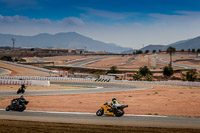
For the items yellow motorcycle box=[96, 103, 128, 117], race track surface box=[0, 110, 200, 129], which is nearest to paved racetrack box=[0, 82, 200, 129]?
race track surface box=[0, 110, 200, 129]

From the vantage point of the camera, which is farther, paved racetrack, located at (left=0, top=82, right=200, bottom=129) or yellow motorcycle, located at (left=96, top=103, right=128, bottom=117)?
yellow motorcycle, located at (left=96, top=103, right=128, bottom=117)

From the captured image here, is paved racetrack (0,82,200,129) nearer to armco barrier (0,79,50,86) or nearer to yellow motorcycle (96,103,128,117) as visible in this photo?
yellow motorcycle (96,103,128,117)

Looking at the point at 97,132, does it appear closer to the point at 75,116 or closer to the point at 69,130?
the point at 69,130

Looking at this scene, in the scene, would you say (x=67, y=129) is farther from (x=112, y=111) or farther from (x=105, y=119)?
(x=112, y=111)

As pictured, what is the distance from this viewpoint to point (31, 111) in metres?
23.2

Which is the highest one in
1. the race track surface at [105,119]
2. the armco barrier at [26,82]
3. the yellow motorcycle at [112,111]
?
the armco barrier at [26,82]

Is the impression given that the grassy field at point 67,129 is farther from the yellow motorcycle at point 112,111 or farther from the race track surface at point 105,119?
the yellow motorcycle at point 112,111

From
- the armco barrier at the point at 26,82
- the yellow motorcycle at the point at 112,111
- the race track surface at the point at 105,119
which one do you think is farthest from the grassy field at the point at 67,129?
the armco barrier at the point at 26,82

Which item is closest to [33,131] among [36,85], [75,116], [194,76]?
[75,116]

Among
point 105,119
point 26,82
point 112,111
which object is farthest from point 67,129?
point 26,82

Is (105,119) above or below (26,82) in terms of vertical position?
below

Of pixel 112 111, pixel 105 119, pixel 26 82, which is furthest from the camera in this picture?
pixel 26 82

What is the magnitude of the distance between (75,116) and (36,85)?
29169 mm

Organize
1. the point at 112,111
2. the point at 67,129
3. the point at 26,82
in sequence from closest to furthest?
1. the point at 67,129
2. the point at 112,111
3. the point at 26,82
